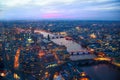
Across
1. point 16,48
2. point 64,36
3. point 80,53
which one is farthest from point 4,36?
point 64,36

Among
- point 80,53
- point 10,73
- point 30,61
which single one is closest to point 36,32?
point 80,53

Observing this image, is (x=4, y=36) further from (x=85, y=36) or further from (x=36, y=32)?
(x=85, y=36)

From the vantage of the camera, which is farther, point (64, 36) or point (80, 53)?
point (64, 36)

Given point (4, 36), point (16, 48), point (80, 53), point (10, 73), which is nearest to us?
point (10, 73)

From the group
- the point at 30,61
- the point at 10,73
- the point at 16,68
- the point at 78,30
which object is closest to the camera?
the point at 10,73

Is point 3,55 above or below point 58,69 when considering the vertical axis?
above

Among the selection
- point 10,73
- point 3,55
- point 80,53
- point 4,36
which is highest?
point 4,36

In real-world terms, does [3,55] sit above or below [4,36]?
below

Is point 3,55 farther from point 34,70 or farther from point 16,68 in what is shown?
point 34,70

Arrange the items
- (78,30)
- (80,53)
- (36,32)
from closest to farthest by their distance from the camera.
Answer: (80,53) → (36,32) → (78,30)
